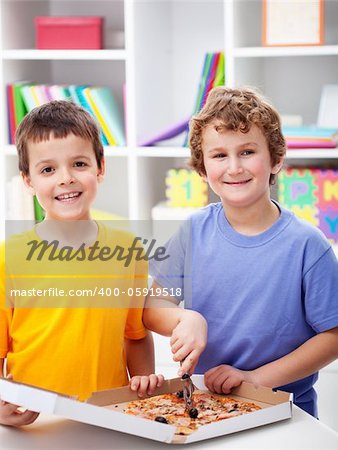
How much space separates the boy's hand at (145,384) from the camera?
1300 mm

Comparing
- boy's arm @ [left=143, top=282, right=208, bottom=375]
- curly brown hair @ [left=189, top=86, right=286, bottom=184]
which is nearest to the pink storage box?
curly brown hair @ [left=189, top=86, right=286, bottom=184]

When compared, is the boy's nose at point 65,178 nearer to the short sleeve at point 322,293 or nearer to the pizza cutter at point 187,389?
the pizza cutter at point 187,389

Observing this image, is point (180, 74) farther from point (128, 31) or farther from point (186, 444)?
point (186, 444)

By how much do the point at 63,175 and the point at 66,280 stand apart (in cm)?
19

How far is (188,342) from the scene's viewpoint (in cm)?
135

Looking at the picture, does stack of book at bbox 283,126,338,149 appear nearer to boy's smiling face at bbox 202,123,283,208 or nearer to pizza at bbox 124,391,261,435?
boy's smiling face at bbox 202,123,283,208

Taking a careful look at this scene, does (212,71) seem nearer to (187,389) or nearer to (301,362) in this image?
(301,362)

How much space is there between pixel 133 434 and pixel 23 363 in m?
0.33

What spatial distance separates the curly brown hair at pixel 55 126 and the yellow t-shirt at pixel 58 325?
0.55 feet

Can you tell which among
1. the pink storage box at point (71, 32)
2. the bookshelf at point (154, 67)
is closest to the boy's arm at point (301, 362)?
the bookshelf at point (154, 67)

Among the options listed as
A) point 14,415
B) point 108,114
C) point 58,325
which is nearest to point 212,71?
point 108,114

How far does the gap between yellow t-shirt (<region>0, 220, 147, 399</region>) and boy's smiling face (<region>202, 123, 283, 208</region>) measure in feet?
0.98

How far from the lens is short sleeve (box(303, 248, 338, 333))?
5.09ft

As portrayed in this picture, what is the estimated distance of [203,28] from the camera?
10.2 feet
